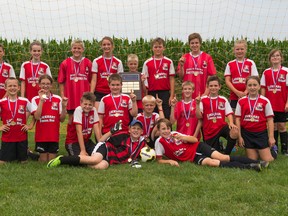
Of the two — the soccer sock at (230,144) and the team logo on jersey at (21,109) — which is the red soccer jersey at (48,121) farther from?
the soccer sock at (230,144)

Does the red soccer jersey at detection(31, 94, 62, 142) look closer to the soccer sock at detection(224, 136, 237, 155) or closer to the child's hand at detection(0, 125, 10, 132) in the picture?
the child's hand at detection(0, 125, 10, 132)

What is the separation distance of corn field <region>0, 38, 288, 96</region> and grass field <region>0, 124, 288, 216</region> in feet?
33.1

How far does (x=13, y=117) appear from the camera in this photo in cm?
644

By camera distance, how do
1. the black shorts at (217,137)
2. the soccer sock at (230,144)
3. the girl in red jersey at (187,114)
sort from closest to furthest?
the soccer sock at (230,144)
the black shorts at (217,137)
the girl in red jersey at (187,114)

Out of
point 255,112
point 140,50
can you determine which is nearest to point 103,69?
point 255,112

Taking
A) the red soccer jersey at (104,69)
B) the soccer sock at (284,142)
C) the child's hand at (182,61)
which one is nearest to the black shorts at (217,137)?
the soccer sock at (284,142)

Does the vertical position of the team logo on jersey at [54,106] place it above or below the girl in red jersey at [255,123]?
above

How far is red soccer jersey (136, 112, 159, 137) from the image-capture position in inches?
276

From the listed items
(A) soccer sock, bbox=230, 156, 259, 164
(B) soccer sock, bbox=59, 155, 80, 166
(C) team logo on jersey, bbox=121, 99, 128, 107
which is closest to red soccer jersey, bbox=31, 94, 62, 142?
(B) soccer sock, bbox=59, 155, 80, 166

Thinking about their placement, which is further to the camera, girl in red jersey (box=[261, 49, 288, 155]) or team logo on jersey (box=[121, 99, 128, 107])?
girl in red jersey (box=[261, 49, 288, 155])

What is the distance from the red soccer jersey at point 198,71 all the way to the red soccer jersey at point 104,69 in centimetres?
123

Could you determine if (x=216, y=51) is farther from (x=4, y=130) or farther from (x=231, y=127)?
(x=4, y=130)

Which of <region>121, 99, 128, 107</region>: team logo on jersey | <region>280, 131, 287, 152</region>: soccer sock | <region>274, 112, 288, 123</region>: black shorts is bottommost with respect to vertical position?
<region>280, 131, 287, 152</region>: soccer sock

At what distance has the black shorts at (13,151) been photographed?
6.44 meters
